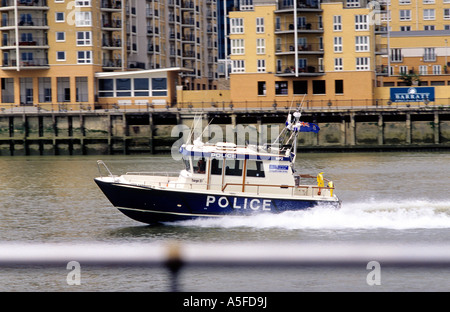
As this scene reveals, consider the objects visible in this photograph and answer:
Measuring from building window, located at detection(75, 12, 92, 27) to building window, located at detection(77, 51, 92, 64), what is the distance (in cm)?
332

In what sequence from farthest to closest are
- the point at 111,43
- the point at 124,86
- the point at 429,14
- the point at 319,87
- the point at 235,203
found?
the point at 429,14, the point at 111,43, the point at 124,86, the point at 319,87, the point at 235,203

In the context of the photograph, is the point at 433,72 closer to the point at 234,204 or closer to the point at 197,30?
the point at 197,30

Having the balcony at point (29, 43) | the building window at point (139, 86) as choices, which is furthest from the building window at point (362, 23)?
the balcony at point (29, 43)

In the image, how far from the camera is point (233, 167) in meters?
31.0

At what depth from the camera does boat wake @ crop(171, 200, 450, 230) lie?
30.9 meters

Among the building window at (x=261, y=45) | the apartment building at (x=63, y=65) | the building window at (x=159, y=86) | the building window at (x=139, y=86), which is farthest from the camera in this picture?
the building window at (x=159, y=86)

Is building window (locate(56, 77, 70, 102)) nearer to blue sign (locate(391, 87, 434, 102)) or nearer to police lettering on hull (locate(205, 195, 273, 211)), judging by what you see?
blue sign (locate(391, 87, 434, 102))

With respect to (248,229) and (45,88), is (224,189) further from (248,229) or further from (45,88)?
(45,88)

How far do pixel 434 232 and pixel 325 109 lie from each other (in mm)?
50712

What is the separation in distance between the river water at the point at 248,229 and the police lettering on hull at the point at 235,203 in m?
0.50

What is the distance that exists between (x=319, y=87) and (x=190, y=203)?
64.2 m

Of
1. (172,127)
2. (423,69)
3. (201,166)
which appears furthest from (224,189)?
(423,69)

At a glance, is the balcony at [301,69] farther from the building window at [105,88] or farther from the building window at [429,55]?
the building window at [429,55]

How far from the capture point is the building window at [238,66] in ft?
308
